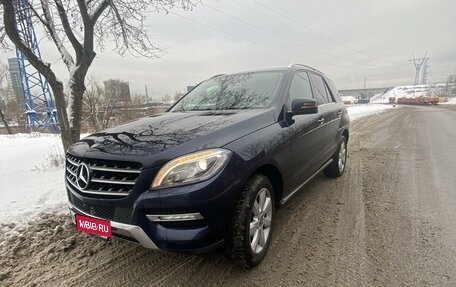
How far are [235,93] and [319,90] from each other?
169 centimetres

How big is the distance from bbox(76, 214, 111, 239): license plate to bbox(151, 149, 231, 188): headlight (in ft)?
1.78

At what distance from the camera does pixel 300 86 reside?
151 inches

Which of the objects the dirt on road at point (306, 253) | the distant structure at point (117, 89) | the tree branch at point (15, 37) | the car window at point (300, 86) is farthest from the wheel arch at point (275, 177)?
the distant structure at point (117, 89)

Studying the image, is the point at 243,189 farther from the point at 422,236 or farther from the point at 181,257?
the point at 422,236

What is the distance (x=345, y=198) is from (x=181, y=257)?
102 inches

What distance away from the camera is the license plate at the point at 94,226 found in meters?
2.27

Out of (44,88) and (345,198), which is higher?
(44,88)

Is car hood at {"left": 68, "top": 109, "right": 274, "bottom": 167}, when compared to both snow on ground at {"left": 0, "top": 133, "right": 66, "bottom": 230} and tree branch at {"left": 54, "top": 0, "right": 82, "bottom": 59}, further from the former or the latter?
tree branch at {"left": 54, "top": 0, "right": 82, "bottom": 59}

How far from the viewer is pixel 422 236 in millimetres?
3121

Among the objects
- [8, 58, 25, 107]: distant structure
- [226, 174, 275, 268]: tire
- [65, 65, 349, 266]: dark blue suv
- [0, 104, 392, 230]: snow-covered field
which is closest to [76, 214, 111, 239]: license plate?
[65, 65, 349, 266]: dark blue suv

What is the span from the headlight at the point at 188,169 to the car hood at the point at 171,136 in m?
0.06

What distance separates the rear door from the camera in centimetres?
418

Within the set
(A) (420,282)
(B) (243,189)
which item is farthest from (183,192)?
(A) (420,282)

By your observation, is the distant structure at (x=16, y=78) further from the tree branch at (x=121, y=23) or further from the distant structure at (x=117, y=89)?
the tree branch at (x=121, y=23)
